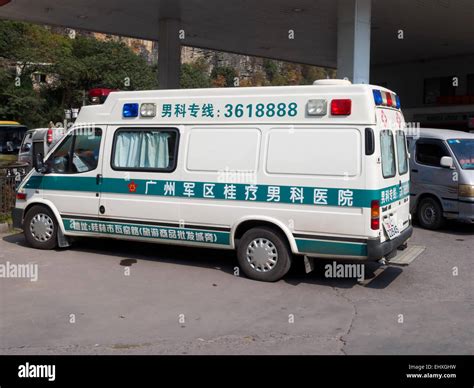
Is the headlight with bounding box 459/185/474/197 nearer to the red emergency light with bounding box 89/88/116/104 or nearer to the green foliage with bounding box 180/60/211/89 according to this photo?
the red emergency light with bounding box 89/88/116/104

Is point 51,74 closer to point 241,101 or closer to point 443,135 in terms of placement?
point 443,135

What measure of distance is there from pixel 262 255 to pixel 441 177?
5486 millimetres

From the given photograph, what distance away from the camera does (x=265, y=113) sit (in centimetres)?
711

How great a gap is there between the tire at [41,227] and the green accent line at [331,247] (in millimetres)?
4047

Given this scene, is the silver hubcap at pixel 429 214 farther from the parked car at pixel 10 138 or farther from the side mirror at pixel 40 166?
the parked car at pixel 10 138

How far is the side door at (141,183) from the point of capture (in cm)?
770

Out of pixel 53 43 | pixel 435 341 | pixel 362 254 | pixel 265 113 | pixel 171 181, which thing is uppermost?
pixel 53 43

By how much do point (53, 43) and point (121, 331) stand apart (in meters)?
58.4

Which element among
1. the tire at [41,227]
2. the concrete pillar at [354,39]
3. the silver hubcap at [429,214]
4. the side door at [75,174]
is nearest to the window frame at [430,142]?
the silver hubcap at [429,214]

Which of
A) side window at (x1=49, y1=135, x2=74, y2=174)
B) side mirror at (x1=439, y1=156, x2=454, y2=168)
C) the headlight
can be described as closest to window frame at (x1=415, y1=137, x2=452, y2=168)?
side mirror at (x1=439, y1=156, x2=454, y2=168)

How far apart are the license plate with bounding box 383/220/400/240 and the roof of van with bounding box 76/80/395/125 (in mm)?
1299
